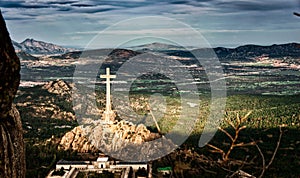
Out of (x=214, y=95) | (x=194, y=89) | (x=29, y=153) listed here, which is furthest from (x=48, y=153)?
(x=194, y=89)

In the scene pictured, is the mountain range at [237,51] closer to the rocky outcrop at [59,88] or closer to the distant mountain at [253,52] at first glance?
the distant mountain at [253,52]

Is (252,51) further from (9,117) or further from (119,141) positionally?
(9,117)

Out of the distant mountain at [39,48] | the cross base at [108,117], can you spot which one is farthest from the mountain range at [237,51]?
the cross base at [108,117]

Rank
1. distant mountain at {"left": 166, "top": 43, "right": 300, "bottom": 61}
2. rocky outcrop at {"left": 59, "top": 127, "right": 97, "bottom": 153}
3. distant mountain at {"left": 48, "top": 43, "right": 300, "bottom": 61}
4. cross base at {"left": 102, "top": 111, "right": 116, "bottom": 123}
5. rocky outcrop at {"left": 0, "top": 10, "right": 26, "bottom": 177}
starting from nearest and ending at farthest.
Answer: rocky outcrop at {"left": 0, "top": 10, "right": 26, "bottom": 177} → rocky outcrop at {"left": 59, "top": 127, "right": 97, "bottom": 153} → cross base at {"left": 102, "top": 111, "right": 116, "bottom": 123} → distant mountain at {"left": 48, "top": 43, "right": 300, "bottom": 61} → distant mountain at {"left": 166, "top": 43, "right": 300, "bottom": 61}

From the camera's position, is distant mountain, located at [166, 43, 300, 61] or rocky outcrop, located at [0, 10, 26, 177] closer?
rocky outcrop, located at [0, 10, 26, 177]

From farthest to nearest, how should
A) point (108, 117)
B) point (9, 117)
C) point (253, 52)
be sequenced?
point (253, 52)
point (108, 117)
point (9, 117)

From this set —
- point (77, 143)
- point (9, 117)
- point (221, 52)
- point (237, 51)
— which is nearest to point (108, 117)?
point (77, 143)

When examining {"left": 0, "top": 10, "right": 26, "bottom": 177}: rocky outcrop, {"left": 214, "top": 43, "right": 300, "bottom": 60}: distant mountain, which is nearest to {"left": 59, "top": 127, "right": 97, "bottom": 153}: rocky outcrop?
{"left": 0, "top": 10, "right": 26, "bottom": 177}: rocky outcrop

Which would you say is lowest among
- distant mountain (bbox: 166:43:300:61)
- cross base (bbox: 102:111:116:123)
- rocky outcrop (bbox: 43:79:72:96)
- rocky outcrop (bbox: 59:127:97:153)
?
rocky outcrop (bbox: 59:127:97:153)

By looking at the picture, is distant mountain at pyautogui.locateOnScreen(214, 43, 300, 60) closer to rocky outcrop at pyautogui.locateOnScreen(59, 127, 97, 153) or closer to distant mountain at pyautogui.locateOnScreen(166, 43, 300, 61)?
distant mountain at pyautogui.locateOnScreen(166, 43, 300, 61)
